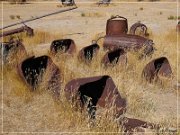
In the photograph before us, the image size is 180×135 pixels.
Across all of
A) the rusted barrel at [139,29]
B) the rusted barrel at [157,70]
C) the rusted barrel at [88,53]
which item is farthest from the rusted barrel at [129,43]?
the rusted barrel at [139,29]

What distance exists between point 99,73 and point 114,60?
589 mm

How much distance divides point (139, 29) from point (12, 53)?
6.75 metres

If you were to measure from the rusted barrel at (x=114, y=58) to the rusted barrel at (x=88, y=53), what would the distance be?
2.08 feet

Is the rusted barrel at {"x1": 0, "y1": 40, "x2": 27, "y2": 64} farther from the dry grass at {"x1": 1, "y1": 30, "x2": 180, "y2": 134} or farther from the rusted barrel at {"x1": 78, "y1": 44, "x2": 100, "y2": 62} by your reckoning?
the rusted barrel at {"x1": 78, "y1": 44, "x2": 100, "y2": 62}

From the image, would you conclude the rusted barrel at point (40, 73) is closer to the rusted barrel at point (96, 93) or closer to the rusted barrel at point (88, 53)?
the rusted barrel at point (96, 93)

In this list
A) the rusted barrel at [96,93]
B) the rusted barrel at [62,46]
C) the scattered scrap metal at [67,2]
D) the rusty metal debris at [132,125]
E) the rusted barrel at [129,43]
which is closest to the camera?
the rusty metal debris at [132,125]

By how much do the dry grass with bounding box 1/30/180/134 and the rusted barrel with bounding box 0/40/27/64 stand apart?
447mm

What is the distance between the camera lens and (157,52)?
10.8 m

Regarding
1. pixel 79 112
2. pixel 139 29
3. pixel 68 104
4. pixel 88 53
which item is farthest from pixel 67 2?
pixel 79 112

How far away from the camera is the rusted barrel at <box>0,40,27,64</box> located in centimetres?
845

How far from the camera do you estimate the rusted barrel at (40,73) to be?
680cm

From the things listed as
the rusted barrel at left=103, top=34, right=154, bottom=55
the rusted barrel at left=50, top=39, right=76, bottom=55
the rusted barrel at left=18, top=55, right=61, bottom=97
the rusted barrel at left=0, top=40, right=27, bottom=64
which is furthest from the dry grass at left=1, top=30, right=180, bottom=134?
the rusted barrel at left=103, top=34, right=154, bottom=55

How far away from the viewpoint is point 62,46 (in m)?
10.2

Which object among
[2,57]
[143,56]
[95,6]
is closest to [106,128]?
[2,57]
